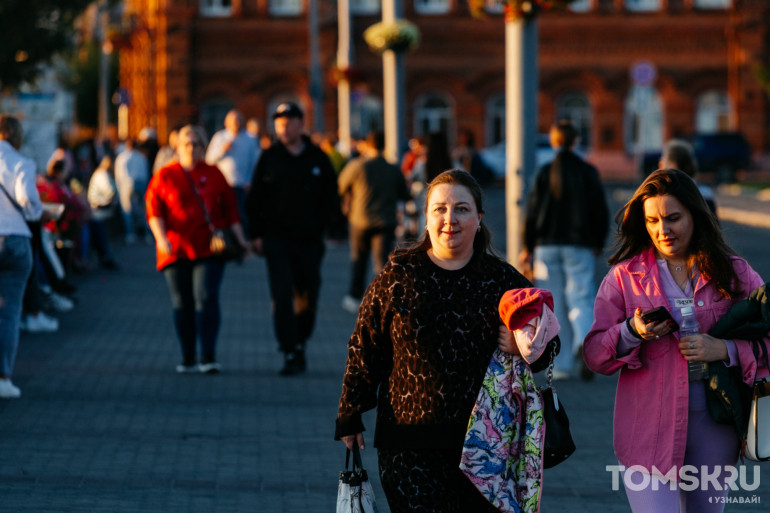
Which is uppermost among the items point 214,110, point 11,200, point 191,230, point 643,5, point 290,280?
point 643,5

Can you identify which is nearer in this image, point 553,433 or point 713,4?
point 553,433

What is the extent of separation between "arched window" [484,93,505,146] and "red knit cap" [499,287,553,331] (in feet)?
168

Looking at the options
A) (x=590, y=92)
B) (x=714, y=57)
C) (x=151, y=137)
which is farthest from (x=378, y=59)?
(x=151, y=137)

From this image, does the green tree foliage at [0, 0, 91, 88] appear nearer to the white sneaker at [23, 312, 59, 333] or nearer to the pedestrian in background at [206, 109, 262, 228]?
the pedestrian in background at [206, 109, 262, 228]

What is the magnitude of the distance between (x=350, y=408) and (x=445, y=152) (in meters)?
10.8

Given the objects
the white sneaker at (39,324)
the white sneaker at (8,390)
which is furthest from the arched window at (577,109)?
the white sneaker at (8,390)

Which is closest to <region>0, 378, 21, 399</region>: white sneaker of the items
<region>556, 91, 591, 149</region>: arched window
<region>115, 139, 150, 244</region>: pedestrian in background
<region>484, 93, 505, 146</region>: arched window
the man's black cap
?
the man's black cap

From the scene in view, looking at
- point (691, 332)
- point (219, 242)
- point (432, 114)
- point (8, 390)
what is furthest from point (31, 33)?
A: point (432, 114)

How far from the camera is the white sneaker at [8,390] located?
1005 centimetres

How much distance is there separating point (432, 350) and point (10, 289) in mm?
5740

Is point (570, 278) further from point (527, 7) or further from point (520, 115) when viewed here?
point (527, 7)

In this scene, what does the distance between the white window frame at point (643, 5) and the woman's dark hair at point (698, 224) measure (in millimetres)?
53096

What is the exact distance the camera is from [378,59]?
183ft

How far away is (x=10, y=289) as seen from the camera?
995 centimetres
